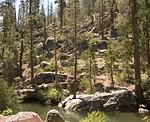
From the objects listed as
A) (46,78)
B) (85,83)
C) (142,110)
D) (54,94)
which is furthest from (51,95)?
(142,110)

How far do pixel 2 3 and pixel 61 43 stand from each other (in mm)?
11854

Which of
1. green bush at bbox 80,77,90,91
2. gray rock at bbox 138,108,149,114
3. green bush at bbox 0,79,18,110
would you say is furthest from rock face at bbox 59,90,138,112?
green bush at bbox 0,79,18,110

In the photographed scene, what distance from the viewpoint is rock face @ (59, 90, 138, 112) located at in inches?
1321

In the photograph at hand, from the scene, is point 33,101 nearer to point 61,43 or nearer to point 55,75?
point 55,75

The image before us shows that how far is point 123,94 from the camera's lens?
34375 mm

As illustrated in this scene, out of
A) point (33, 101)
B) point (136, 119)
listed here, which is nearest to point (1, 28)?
point (33, 101)

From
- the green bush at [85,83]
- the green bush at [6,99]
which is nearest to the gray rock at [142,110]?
the green bush at [6,99]

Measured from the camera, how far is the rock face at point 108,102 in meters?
33.6

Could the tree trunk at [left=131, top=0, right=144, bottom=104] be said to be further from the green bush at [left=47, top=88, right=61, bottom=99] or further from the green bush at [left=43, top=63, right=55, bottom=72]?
the green bush at [left=43, top=63, right=55, bottom=72]

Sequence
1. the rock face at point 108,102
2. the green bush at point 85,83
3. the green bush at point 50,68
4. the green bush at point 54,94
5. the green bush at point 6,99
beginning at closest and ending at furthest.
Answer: the green bush at point 6,99, the rock face at point 108,102, the green bush at point 54,94, the green bush at point 85,83, the green bush at point 50,68

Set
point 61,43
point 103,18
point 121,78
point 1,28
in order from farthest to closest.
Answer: point 103,18, point 61,43, point 1,28, point 121,78

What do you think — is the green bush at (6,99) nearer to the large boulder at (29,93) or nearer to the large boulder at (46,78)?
the large boulder at (29,93)

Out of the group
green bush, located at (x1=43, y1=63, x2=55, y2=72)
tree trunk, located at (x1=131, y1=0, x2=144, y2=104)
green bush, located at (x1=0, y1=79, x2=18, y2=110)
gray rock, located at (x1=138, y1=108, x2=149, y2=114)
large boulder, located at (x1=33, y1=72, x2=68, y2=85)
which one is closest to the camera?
green bush, located at (x1=0, y1=79, x2=18, y2=110)

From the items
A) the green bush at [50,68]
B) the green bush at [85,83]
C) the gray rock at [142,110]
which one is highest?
the green bush at [50,68]
